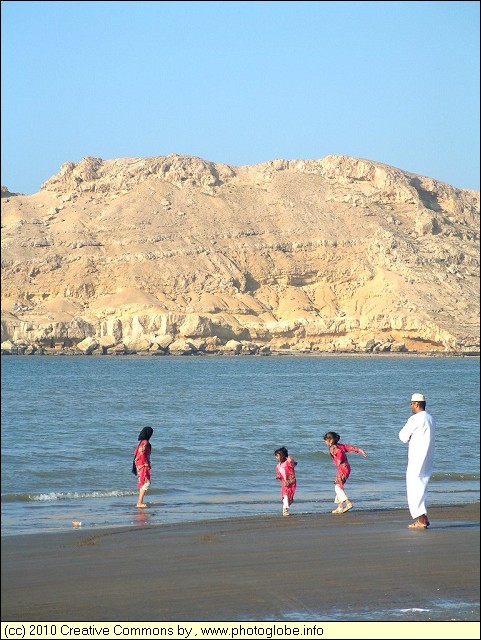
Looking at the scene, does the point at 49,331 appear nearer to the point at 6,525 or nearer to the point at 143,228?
the point at 143,228

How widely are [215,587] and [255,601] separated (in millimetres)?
456

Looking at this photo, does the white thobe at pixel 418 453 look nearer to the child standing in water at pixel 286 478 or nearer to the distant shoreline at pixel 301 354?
the child standing in water at pixel 286 478

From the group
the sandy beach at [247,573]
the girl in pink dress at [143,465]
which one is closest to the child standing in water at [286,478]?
the sandy beach at [247,573]

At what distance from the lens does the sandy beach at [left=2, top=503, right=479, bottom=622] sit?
19.8 ft

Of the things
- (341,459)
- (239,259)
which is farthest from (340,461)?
(239,259)

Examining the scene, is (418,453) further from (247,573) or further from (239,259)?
(239,259)

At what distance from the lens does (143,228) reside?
10088 centimetres

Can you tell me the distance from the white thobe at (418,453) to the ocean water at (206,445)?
251cm

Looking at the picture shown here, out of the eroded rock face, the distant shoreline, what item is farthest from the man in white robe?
the distant shoreline

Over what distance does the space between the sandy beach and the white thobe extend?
0.30 meters

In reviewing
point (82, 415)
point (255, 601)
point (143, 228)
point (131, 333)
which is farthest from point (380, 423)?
point (143, 228)

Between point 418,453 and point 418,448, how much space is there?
0.16ft

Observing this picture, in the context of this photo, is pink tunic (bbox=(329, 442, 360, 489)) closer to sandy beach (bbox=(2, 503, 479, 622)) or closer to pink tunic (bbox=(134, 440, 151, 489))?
sandy beach (bbox=(2, 503, 479, 622))

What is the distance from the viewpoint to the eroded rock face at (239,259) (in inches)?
3396
